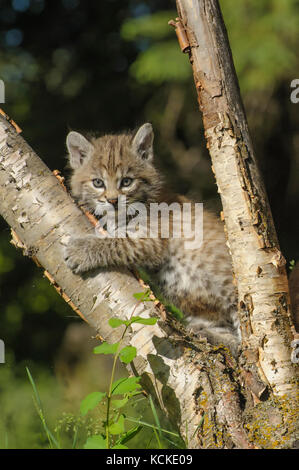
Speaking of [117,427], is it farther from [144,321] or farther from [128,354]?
[144,321]

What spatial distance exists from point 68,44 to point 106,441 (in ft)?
17.1

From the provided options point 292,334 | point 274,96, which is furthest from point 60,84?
point 292,334

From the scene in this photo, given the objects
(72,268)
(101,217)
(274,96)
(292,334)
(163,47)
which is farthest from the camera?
(274,96)

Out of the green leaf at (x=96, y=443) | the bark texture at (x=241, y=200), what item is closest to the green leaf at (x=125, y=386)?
the green leaf at (x=96, y=443)

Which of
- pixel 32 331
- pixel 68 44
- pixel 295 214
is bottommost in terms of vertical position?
pixel 32 331

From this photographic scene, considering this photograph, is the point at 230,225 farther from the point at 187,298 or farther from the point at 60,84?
the point at 60,84

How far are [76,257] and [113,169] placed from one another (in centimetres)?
164

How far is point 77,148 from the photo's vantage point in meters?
5.02

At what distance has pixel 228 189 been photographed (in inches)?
120

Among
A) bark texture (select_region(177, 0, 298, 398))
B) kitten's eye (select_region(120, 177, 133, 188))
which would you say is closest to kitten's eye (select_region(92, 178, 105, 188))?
kitten's eye (select_region(120, 177, 133, 188))

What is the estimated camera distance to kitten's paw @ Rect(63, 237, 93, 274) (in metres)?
3.30

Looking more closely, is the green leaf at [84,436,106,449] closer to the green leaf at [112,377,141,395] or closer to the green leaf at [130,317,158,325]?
the green leaf at [112,377,141,395]

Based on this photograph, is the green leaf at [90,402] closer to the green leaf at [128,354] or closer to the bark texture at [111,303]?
the green leaf at [128,354]
